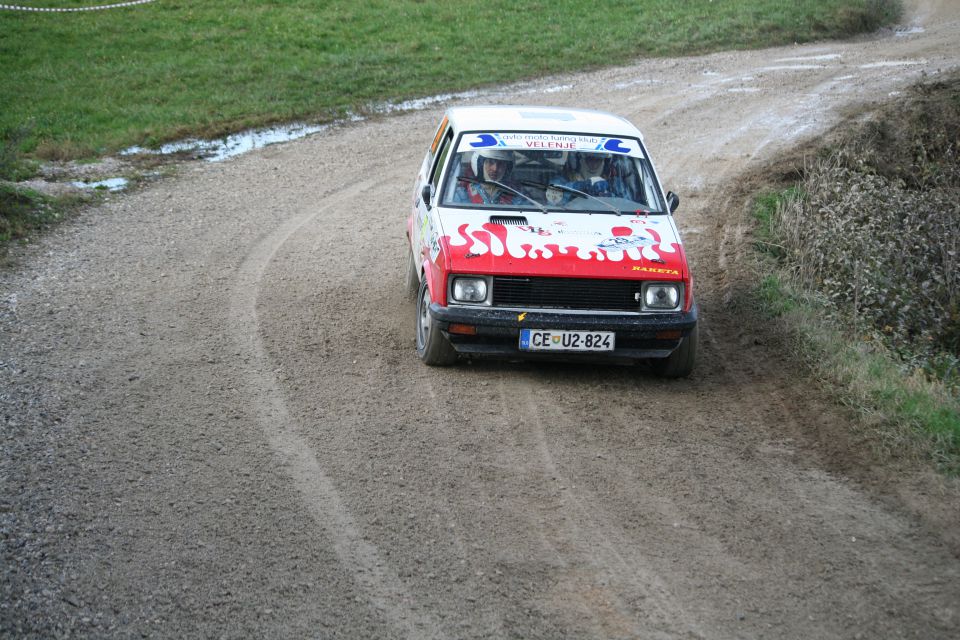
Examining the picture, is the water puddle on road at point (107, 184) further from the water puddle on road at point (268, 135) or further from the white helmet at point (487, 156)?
the white helmet at point (487, 156)

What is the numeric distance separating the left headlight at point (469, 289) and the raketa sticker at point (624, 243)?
2.99 ft

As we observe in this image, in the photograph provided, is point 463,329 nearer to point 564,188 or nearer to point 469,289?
point 469,289

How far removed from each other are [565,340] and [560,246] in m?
0.69

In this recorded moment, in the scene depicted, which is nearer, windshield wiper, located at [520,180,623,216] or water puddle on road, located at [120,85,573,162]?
windshield wiper, located at [520,180,623,216]

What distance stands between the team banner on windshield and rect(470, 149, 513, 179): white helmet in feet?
0.13

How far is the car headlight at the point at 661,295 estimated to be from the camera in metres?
7.14

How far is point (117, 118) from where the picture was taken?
16.7 metres

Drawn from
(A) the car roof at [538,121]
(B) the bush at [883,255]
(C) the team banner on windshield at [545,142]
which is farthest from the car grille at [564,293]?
(B) the bush at [883,255]

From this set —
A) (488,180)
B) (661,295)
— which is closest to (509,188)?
(488,180)

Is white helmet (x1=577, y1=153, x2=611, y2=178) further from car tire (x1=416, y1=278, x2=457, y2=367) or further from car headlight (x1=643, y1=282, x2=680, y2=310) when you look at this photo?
car tire (x1=416, y1=278, x2=457, y2=367)

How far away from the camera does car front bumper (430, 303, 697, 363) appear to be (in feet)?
23.1

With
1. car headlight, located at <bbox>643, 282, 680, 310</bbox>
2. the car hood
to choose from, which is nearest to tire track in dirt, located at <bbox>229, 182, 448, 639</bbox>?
the car hood

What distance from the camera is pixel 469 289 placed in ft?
23.4

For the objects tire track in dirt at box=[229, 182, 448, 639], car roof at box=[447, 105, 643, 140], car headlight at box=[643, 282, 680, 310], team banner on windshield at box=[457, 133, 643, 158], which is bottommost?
tire track in dirt at box=[229, 182, 448, 639]
